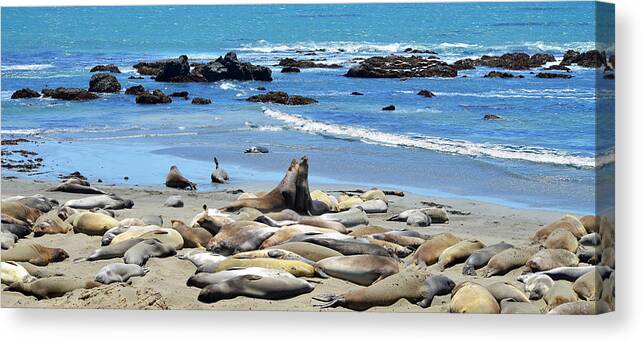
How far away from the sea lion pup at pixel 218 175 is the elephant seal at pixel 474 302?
2267 millimetres

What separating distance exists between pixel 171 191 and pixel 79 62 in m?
1.34

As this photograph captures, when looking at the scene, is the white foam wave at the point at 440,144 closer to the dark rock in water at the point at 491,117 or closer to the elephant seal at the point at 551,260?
the dark rock in water at the point at 491,117

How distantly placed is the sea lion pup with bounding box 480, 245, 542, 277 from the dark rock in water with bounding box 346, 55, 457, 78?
1.54 metres

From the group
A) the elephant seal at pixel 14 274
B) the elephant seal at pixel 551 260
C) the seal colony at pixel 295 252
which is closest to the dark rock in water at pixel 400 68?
the seal colony at pixel 295 252

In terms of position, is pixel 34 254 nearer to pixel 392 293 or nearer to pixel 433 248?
pixel 392 293

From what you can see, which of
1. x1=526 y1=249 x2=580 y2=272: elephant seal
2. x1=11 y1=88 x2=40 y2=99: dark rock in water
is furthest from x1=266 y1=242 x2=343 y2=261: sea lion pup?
x1=11 y1=88 x2=40 y2=99: dark rock in water

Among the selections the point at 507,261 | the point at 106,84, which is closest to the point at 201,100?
the point at 106,84

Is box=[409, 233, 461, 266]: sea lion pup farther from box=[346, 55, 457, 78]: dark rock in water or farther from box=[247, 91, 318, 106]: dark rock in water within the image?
box=[247, 91, 318, 106]: dark rock in water

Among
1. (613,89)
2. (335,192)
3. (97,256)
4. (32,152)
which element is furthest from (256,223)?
(613,89)

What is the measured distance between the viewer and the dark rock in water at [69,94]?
955 cm

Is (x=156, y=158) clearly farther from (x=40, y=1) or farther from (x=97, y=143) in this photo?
(x=40, y=1)

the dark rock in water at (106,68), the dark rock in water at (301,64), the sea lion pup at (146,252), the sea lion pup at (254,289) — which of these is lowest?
the sea lion pup at (254,289)

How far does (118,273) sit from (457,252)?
263 cm

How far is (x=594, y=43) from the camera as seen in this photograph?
8320 mm
